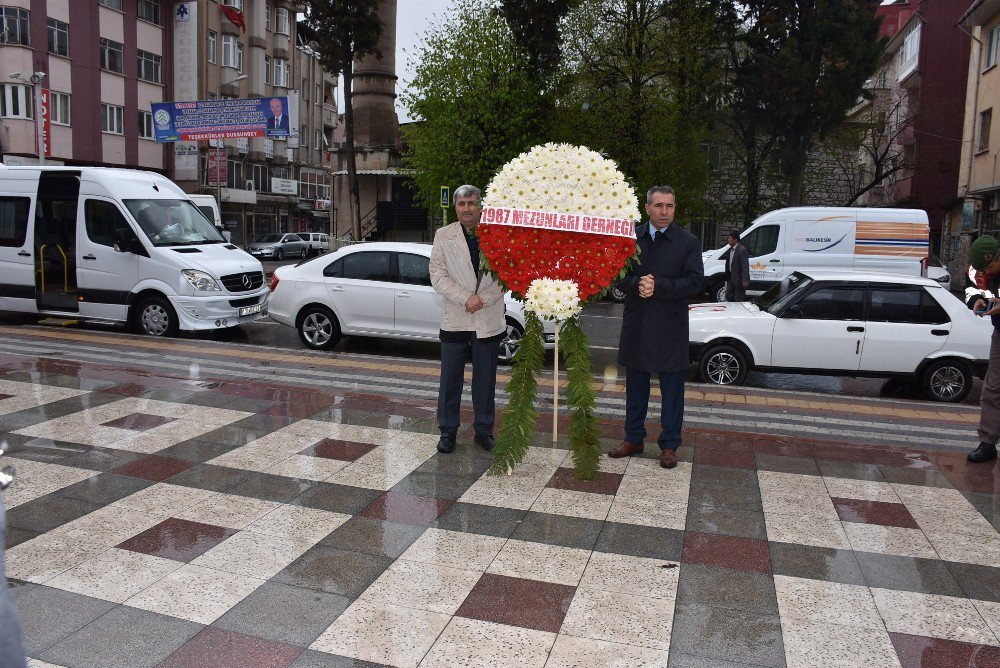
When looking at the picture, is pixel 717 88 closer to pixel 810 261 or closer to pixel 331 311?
pixel 810 261

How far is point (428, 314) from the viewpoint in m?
11.6

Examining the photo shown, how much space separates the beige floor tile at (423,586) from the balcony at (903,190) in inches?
1593

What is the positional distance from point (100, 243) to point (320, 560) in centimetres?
1002

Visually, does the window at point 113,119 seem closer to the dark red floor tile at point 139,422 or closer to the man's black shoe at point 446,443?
the dark red floor tile at point 139,422

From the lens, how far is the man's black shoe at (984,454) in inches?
259

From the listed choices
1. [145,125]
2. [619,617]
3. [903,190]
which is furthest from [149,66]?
[619,617]

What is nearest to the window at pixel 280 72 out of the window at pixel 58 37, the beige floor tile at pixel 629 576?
the window at pixel 58 37

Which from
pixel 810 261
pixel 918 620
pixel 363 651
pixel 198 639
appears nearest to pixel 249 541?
pixel 198 639

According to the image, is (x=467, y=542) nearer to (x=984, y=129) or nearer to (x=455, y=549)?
(x=455, y=549)

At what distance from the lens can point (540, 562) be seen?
4.43 m

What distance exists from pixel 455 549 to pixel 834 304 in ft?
23.7

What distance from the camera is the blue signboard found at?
34344 mm

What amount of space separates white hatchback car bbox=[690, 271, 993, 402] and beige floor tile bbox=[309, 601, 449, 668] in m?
7.08

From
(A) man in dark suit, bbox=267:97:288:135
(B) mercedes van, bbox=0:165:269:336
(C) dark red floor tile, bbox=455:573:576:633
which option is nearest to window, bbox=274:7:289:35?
(A) man in dark suit, bbox=267:97:288:135
